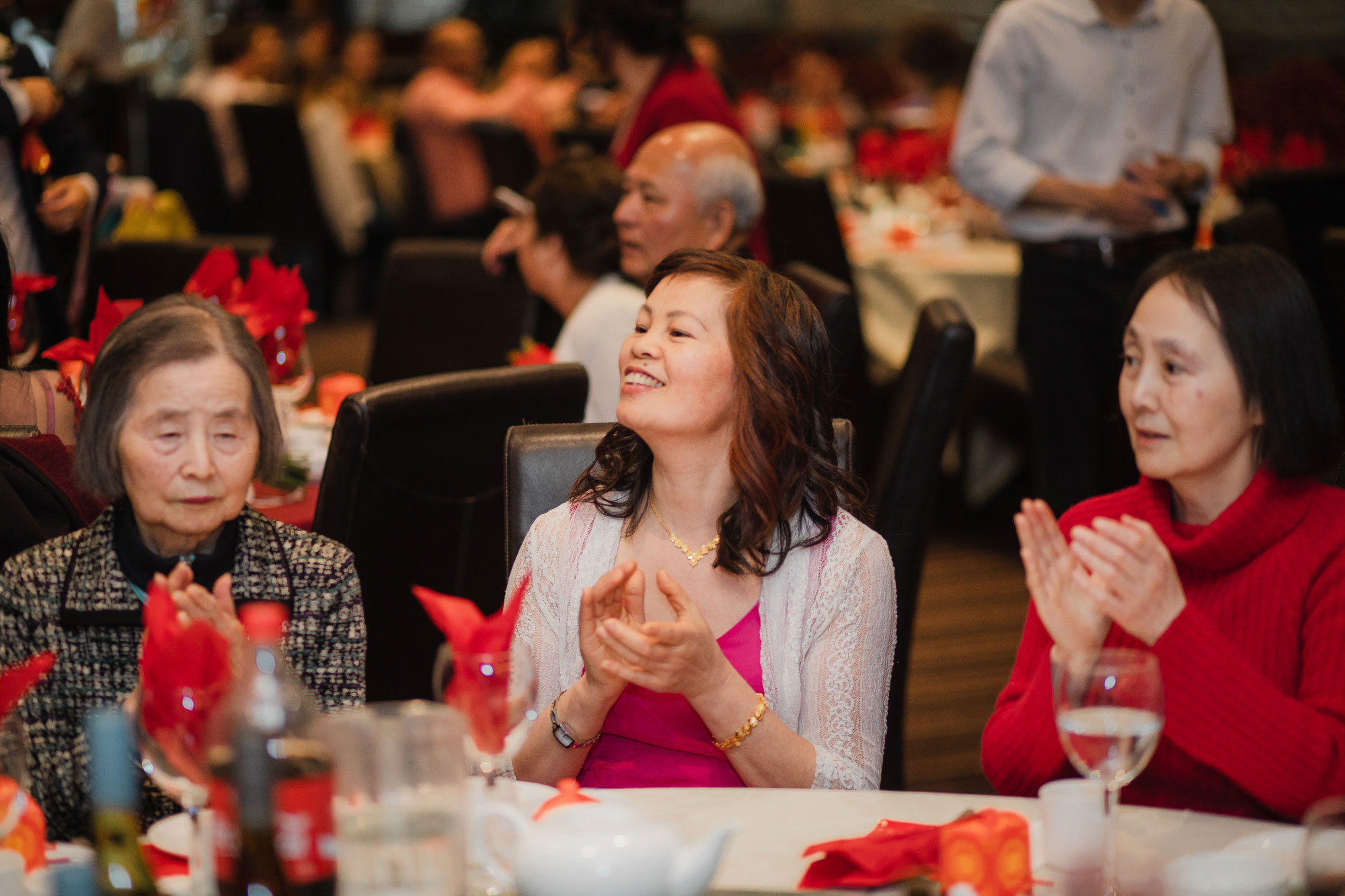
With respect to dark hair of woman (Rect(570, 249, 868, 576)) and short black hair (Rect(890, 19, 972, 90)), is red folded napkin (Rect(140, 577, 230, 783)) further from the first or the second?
short black hair (Rect(890, 19, 972, 90))

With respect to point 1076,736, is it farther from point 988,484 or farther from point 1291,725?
point 988,484

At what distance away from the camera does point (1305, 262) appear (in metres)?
4.31

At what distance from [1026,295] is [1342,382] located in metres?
1.04

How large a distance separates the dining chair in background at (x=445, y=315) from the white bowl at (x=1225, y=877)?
281cm

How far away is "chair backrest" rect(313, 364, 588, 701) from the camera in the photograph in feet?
6.53

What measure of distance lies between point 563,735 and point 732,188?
5.81ft

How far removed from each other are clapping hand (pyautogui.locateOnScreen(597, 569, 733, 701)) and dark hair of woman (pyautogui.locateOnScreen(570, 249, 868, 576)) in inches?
8.1

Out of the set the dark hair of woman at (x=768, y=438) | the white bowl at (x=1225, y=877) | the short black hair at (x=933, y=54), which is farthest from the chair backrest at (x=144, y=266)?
the short black hair at (x=933, y=54)

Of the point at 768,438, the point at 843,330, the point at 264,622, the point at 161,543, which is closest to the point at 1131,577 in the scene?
the point at 768,438

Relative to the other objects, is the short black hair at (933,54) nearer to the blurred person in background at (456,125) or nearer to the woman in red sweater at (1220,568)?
the blurred person in background at (456,125)

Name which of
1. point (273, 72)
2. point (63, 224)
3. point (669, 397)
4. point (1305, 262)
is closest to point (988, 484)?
point (1305, 262)

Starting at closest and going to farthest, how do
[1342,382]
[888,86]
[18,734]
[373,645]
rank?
[18,734], [373,645], [1342,382], [888,86]

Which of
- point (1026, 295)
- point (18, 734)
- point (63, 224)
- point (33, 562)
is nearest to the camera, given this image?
point (18, 734)

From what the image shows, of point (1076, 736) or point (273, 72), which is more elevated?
point (273, 72)
